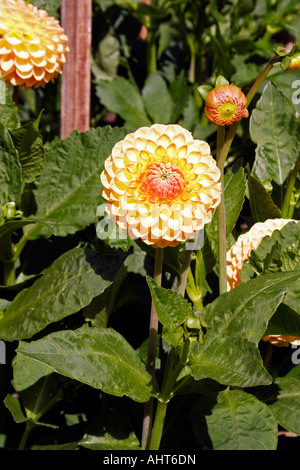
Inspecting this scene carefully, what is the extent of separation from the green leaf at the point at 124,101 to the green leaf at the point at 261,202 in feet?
2.23

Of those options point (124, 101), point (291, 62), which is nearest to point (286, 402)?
point (291, 62)

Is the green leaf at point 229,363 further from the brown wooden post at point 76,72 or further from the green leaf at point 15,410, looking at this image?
the brown wooden post at point 76,72

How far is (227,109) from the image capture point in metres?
0.81

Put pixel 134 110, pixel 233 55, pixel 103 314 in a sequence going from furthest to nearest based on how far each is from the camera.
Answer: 1. pixel 233 55
2. pixel 134 110
3. pixel 103 314

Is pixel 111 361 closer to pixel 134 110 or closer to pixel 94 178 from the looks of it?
pixel 94 178

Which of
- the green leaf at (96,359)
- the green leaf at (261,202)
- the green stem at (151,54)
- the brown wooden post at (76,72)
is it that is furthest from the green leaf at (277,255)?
the green stem at (151,54)

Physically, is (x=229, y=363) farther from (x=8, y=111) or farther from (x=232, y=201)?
(x=8, y=111)

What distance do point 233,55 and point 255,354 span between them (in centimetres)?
150

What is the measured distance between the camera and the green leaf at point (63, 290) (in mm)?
961

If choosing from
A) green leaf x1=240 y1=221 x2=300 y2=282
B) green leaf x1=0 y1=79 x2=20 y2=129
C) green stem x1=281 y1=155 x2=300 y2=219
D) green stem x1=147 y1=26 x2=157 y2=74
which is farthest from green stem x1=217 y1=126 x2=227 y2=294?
green stem x1=147 y1=26 x2=157 y2=74

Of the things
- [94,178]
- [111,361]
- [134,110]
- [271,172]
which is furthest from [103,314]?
[134,110]

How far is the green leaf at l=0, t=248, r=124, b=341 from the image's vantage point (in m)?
0.96

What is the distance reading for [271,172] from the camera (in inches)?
49.8

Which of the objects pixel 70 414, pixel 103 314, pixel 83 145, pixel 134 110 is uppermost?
pixel 83 145
